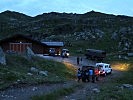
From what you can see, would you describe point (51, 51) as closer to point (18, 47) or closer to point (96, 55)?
point (96, 55)

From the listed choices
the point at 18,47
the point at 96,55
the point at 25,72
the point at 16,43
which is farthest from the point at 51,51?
the point at 25,72

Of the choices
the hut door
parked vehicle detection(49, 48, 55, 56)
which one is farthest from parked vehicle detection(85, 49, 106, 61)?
the hut door

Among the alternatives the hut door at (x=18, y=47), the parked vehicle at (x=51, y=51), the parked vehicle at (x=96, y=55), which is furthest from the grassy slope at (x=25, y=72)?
the parked vehicle at (x=51, y=51)

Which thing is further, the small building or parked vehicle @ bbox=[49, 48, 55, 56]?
parked vehicle @ bbox=[49, 48, 55, 56]

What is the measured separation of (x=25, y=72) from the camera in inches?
1913

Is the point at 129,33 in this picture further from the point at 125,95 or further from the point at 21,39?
the point at 125,95

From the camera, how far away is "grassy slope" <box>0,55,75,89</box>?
3947cm

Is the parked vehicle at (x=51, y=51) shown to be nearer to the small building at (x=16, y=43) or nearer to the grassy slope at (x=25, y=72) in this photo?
the small building at (x=16, y=43)

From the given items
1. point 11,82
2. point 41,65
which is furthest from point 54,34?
point 11,82

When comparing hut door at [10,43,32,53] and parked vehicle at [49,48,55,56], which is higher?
hut door at [10,43,32,53]

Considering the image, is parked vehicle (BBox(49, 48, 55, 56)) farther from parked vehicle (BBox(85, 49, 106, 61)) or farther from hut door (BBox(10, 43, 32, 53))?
hut door (BBox(10, 43, 32, 53))

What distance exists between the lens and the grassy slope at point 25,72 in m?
39.5

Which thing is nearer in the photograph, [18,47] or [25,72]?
[25,72]

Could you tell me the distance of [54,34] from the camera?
19562 cm
